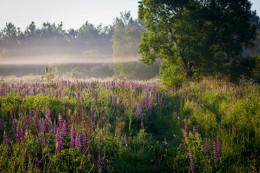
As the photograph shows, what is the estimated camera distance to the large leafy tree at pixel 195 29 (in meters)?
13.1

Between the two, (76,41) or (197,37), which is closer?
(197,37)

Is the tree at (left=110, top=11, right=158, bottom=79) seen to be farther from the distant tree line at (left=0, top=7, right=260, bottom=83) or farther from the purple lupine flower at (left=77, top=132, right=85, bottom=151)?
the purple lupine flower at (left=77, top=132, right=85, bottom=151)

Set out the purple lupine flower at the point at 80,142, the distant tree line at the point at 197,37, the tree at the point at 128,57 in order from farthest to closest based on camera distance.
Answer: the tree at the point at 128,57
the distant tree line at the point at 197,37
the purple lupine flower at the point at 80,142

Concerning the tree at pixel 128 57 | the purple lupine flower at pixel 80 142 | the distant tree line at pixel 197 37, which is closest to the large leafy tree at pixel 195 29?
the distant tree line at pixel 197 37

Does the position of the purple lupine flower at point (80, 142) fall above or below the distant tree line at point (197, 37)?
below

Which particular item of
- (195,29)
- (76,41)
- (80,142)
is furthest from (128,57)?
(76,41)

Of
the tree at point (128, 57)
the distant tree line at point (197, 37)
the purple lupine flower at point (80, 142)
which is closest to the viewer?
the purple lupine flower at point (80, 142)

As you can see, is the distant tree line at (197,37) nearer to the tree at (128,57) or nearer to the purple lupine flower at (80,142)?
the purple lupine flower at (80,142)

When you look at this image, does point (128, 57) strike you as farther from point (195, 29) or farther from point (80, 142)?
point (80, 142)

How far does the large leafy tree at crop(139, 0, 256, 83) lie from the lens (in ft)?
42.9

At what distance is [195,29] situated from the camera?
13031mm

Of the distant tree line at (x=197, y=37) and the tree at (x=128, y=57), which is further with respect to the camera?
the tree at (x=128, y=57)

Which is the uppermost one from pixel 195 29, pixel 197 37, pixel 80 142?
pixel 195 29

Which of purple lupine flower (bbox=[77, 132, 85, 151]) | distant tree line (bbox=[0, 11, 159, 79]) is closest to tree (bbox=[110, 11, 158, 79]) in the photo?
distant tree line (bbox=[0, 11, 159, 79])
